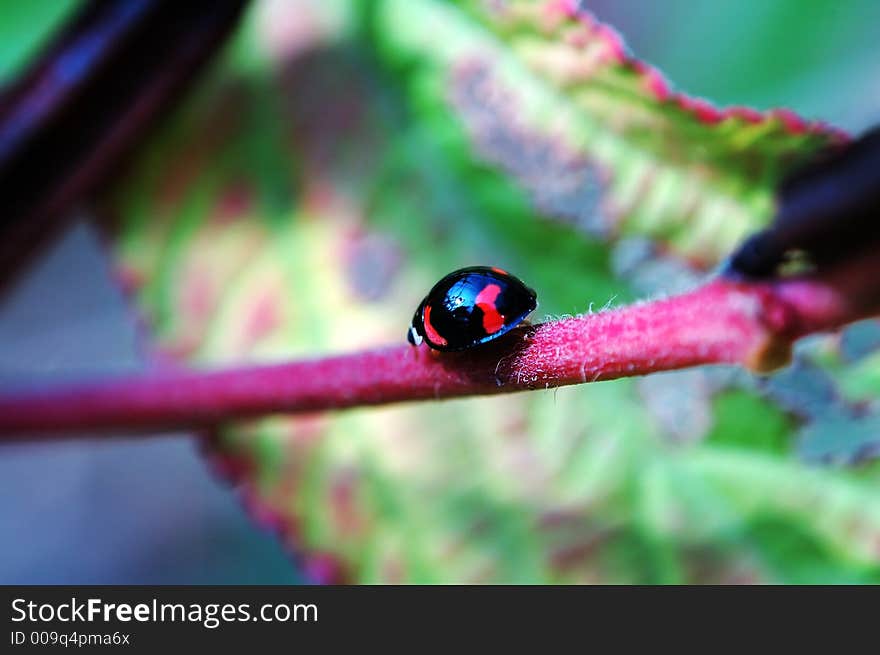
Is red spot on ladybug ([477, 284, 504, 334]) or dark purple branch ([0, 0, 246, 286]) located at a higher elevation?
dark purple branch ([0, 0, 246, 286])

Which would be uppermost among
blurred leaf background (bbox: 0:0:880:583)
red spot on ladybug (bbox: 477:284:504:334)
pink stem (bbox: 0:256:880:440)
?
blurred leaf background (bbox: 0:0:880:583)

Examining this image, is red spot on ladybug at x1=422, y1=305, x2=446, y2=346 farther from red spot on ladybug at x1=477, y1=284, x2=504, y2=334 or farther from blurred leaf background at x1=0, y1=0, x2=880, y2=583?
blurred leaf background at x1=0, y1=0, x2=880, y2=583

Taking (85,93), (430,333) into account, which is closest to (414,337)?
(430,333)

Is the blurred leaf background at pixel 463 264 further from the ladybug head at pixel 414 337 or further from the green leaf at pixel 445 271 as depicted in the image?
the ladybug head at pixel 414 337

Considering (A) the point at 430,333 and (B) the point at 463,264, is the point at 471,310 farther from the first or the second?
(B) the point at 463,264

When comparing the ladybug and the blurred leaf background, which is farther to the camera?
the blurred leaf background

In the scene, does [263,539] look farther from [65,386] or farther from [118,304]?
[65,386]

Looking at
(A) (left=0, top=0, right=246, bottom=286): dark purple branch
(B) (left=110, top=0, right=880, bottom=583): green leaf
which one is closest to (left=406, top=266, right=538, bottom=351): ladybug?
(B) (left=110, top=0, right=880, bottom=583): green leaf
